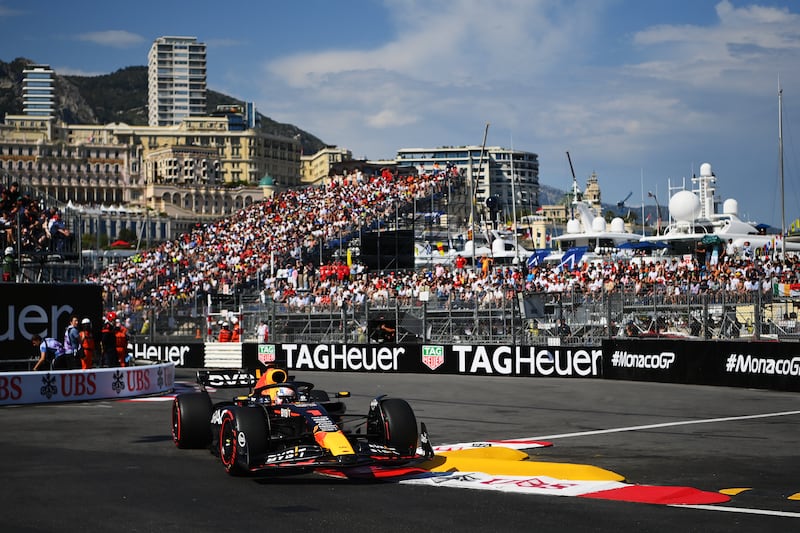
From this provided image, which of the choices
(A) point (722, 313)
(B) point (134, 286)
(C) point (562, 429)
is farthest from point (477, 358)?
(B) point (134, 286)

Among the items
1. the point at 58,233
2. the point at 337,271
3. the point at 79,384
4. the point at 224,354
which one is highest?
the point at 58,233

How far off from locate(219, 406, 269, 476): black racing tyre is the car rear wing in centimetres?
452

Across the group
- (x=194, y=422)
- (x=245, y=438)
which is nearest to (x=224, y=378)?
(x=194, y=422)

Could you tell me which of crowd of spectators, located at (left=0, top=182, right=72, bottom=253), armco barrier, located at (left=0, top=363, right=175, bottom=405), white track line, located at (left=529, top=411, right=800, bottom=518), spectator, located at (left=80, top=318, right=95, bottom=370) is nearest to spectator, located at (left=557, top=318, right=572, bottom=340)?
white track line, located at (left=529, top=411, right=800, bottom=518)

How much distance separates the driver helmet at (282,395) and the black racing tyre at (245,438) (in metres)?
1.32

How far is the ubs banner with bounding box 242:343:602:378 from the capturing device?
30281 mm

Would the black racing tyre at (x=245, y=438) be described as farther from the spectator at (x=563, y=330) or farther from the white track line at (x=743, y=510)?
the spectator at (x=563, y=330)

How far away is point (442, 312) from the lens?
3400 cm

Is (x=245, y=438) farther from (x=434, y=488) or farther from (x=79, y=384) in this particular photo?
(x=79, y=384)

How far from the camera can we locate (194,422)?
14.7 metres

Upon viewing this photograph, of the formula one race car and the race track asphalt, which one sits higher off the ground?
the formula one race car

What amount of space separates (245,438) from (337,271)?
33.5 metres

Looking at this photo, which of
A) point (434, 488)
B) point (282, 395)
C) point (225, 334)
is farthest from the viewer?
point (225, 334)

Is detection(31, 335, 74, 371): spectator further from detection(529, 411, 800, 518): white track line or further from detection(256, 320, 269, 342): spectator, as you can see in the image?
detection(256, 320, 269, 342): spectator
